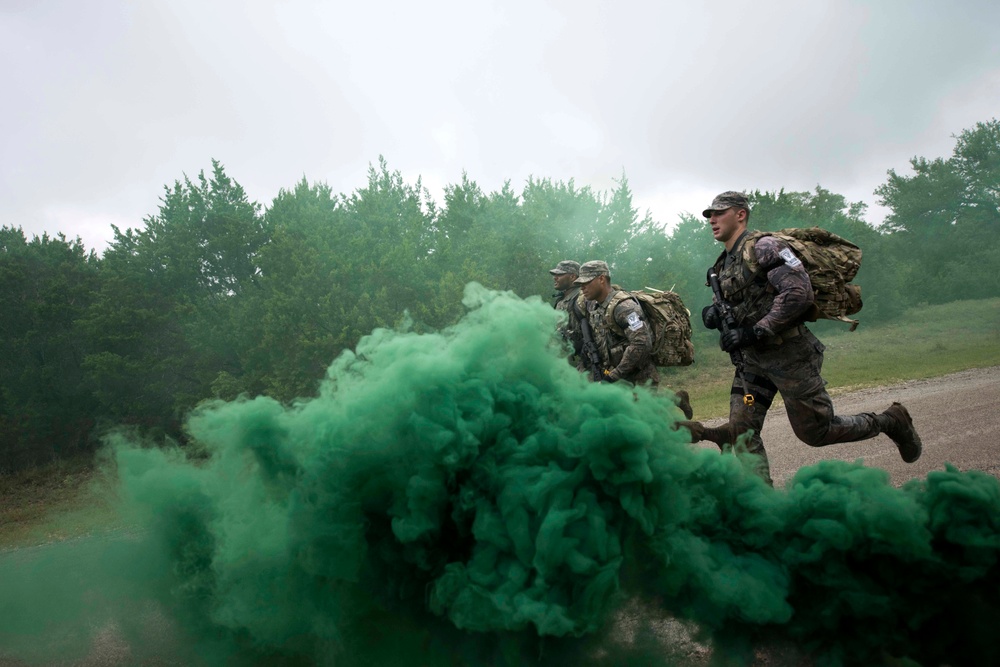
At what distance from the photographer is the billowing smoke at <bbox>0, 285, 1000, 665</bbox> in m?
2.21

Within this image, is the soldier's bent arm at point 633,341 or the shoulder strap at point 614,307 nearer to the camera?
the soldier's bent arm at point 633,341

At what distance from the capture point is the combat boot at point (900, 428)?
14.5ft

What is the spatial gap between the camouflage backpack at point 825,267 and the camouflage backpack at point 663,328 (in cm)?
165

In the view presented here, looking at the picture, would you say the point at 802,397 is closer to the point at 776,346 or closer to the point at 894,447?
the point at 776,346

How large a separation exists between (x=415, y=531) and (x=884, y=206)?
4143 cm

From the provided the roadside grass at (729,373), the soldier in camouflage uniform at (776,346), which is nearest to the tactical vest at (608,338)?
the soldier in camouflage uniform at (776,346)

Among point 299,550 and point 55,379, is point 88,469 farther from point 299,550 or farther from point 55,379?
point 299,550

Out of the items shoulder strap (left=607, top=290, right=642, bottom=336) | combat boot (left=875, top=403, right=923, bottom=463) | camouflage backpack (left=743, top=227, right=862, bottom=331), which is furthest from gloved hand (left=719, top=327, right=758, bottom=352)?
shoulder strap (left=607, top=290, right=642, bottom=336)

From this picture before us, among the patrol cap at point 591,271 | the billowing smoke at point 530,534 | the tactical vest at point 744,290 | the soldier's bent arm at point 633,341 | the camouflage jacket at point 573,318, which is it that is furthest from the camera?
the camouflage jacket at point 573,318

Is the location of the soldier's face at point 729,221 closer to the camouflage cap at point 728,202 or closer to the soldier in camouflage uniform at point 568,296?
the camouflage cap at point 728,202

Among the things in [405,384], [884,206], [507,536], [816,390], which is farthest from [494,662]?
[884,206]

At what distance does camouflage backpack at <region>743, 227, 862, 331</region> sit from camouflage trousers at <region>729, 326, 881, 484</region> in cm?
22

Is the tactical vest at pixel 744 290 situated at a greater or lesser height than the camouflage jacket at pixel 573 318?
lesser

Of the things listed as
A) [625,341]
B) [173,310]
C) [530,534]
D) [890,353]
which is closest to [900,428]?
[625,341]
